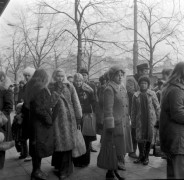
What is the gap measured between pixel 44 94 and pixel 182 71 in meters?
2.11

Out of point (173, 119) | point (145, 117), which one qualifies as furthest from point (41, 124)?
point (145, 117)

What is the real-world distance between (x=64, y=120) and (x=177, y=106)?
2065mm

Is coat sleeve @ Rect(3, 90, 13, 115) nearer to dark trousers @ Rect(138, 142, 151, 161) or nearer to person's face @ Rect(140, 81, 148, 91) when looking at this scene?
person's face @ Rect(140, 81, 148, 91)

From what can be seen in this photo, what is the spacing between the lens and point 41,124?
474 centimetres

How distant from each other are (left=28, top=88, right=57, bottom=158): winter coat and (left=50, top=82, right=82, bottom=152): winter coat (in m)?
0.21

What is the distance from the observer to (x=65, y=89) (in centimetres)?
513

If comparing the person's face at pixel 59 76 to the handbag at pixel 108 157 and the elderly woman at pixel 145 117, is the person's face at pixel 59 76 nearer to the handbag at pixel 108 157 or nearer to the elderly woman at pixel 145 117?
the handbag at pixel 108 157

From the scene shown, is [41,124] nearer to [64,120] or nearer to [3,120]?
[64,120]

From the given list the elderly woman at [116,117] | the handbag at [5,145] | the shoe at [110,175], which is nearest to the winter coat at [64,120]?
the elderly woman at [116,117]

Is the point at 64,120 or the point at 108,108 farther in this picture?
the point at 64,120

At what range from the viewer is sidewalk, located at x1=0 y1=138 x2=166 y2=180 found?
516 centimetres

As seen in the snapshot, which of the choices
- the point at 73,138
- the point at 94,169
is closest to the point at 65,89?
the point at 73,138

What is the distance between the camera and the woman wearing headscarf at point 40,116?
15.4ft

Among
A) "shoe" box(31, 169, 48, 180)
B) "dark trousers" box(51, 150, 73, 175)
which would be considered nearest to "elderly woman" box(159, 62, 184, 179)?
"dark trousers" box(51, 150, 73, 175)
